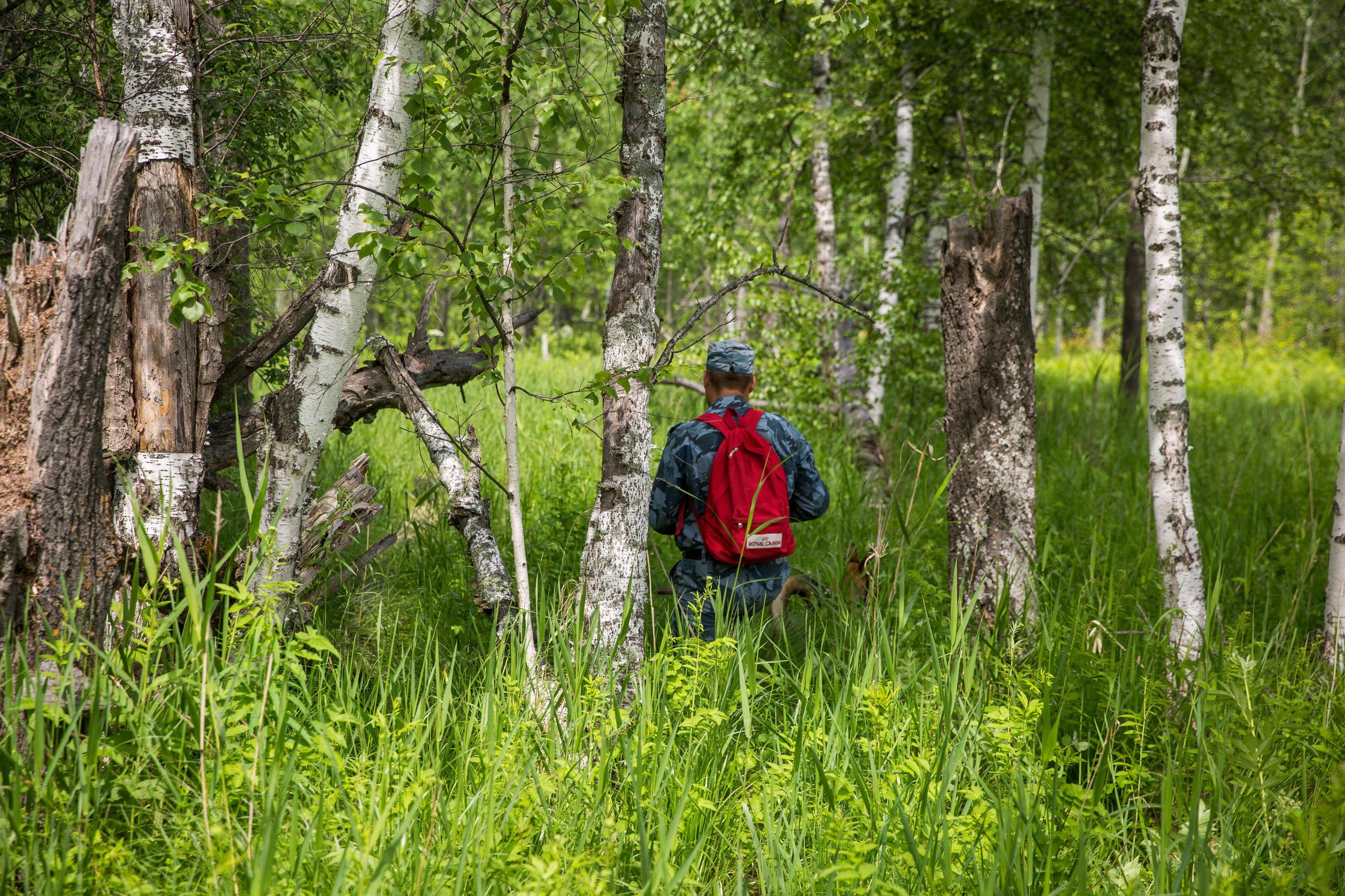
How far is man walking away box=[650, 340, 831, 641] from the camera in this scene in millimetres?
3574

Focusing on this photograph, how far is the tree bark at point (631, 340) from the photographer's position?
2.93 metres

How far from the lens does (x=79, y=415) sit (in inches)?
89.0

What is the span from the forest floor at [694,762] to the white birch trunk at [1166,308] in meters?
0.39

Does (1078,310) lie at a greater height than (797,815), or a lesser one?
greater

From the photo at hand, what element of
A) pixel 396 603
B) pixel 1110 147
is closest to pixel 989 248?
pixel 396 603

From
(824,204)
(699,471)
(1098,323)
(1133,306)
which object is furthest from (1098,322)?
(699,471)

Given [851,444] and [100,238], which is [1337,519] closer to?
[851,444]

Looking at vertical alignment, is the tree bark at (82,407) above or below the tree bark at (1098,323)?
below

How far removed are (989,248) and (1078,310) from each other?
964 cm

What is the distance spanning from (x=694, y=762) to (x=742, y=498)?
1421 mm

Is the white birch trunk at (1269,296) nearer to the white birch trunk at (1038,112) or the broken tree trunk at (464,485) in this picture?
the white birch trunk at (1038,112)

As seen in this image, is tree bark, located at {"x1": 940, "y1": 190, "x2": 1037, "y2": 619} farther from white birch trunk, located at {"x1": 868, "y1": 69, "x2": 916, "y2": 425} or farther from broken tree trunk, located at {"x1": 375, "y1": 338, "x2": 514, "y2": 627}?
white birch trunk, located at {"x1": 868, "y1": 69, "x2": 916, "y2": 425}

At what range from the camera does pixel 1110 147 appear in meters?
10.0

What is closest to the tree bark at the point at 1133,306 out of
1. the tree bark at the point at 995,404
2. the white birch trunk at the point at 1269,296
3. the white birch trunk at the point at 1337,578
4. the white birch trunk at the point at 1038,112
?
the white birch trunk at the point at 1038,112
